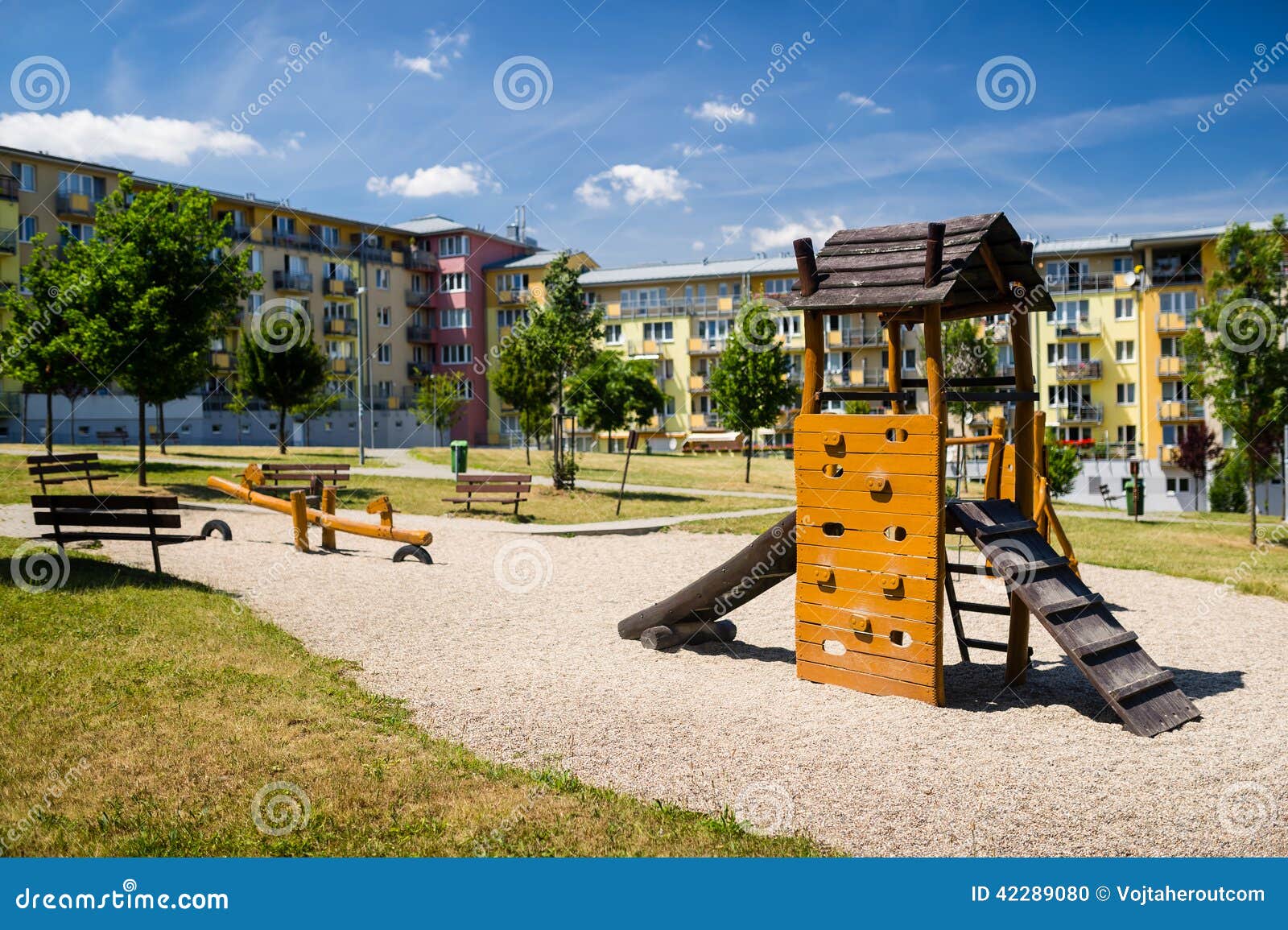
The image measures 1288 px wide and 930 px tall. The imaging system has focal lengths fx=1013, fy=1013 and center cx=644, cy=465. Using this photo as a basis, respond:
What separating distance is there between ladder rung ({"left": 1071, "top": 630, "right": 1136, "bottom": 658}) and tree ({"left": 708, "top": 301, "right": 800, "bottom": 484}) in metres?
28.9

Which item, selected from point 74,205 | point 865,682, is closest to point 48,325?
point 865,682

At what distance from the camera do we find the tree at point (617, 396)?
186 feet

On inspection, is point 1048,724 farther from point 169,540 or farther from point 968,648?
point 169,540

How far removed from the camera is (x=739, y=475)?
1499 inches

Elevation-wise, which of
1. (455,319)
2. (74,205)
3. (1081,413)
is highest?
(74,205)

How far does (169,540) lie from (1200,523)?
991 inches

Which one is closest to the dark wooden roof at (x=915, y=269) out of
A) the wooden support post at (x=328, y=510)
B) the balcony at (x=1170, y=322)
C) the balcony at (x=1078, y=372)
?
the wooden support post at (x=328, y=510)

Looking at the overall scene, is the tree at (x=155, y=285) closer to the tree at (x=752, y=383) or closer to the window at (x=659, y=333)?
the tree at (x=752, y=383)

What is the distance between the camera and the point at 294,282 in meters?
61.8

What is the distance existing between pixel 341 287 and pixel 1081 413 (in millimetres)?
46265

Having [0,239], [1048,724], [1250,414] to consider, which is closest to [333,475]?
[1048,724]

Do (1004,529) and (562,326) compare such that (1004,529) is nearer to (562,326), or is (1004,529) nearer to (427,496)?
(562,326)

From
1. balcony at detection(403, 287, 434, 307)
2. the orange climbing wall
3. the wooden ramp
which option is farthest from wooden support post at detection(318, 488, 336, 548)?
balcony at detection(403, 287, 434, 307)

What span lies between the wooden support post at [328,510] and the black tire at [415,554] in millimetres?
1587
